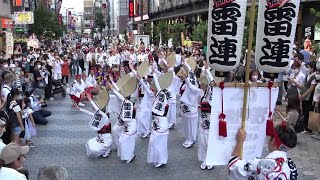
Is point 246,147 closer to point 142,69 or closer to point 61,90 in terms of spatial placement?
point 142,69

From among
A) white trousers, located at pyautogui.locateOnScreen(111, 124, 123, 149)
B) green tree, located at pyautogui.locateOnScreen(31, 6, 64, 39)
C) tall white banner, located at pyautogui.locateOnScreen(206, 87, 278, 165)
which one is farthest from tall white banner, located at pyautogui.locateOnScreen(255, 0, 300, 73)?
green tree, located at pyautogui.locateOnScreen(31, 6, 64, 39)

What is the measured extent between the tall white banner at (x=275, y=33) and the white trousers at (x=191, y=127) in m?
4.45

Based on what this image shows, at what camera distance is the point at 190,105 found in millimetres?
9172

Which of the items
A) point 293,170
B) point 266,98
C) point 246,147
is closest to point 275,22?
point 266,98

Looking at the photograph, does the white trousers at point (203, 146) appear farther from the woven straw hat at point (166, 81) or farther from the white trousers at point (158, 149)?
the woven straw hat at point (166, 81)

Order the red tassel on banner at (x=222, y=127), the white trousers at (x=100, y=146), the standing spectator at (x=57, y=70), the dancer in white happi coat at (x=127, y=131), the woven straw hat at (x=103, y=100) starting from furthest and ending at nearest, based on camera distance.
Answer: the standing spectator at (x=57, y=70)
the white trousers at (x=100, y=146)
the woven straw hat at (x=103, y=100)
the dancer in white happi coat at (x=127, y=131)
the red tassel on banner at (x=222, y=127)

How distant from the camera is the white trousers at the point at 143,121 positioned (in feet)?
33.4

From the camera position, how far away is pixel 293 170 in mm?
3832

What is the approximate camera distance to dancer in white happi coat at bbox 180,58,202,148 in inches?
346

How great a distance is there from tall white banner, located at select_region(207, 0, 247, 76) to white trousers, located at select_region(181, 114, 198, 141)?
14.6 ft

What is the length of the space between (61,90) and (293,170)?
14252mm

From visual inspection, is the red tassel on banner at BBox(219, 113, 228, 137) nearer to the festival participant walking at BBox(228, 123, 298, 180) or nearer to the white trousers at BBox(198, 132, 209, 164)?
the festival participant walking at BBox(228, 123, 298, 180)

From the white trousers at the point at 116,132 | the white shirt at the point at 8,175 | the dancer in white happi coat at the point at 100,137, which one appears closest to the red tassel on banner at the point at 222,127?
the white shirt at the point at 8,175

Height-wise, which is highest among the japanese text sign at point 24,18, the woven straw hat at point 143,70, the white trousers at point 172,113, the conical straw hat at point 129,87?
the japanese text sign at point 24,18
